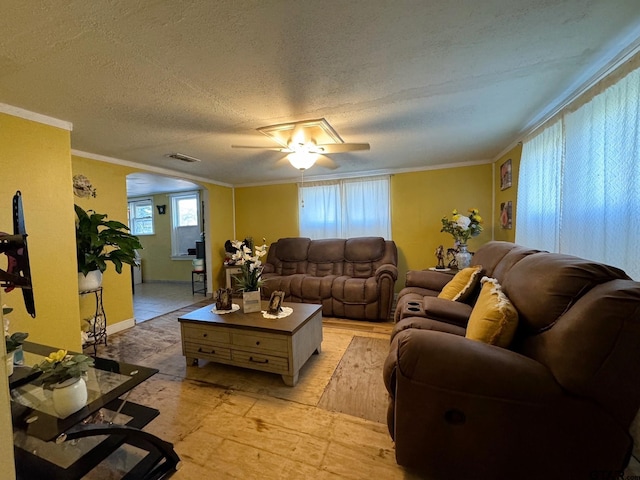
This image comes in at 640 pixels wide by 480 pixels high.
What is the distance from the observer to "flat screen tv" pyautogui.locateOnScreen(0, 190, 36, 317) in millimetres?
888

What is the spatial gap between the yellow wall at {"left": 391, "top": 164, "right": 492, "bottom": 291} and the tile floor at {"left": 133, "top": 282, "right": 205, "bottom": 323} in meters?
3.78

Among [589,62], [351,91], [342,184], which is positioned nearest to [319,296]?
[342,184]

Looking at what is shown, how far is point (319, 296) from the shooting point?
3672 millimetres

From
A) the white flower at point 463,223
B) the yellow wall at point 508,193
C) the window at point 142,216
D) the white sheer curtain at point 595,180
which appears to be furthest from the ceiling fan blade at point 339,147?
the window at point 142,216

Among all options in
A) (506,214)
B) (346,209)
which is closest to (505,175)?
(506,214)

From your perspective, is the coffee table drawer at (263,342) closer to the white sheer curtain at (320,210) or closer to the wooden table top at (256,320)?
the wooden table top at (256,320)

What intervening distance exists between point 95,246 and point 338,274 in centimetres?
300

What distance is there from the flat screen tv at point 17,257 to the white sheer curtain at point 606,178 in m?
2.75

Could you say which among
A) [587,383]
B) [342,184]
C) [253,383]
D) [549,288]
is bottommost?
[253,383]

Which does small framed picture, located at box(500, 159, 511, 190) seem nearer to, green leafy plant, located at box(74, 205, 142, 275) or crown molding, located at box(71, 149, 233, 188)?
green leafy plant, located at box(74, 205, 142, 275)

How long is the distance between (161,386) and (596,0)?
3.45 m

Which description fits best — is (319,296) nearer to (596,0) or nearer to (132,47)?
(132,47)

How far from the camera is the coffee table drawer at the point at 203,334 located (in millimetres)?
2172

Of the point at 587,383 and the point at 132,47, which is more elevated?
the point at 132,47
